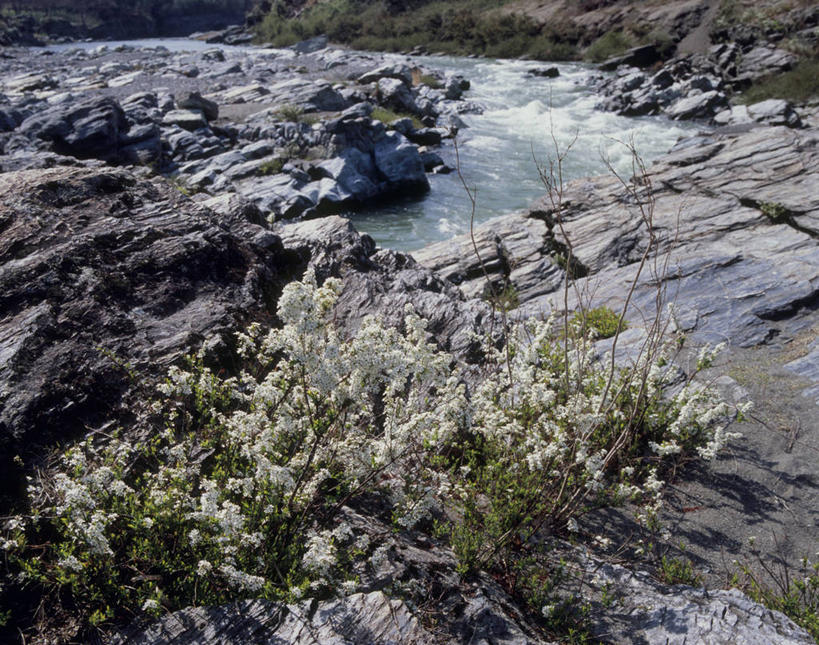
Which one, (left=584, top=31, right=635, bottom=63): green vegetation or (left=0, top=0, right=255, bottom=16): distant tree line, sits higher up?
(left=0, top=0, right=255, bottom=16): distant tree line

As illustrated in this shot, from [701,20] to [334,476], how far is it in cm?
4706

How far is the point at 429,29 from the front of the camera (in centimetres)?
5528

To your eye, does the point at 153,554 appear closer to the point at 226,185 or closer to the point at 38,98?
the point at 226,185

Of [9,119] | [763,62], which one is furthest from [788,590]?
[763,62]

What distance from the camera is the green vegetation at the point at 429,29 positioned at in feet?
150

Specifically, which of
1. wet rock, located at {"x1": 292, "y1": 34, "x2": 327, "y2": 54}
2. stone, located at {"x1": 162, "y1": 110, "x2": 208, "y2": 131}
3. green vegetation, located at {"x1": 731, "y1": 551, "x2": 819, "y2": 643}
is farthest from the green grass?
wet rock, located at {"x1": 292, "y1": 34, "x2": 327, "y2": 54}

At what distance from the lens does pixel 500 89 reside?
1325 inches

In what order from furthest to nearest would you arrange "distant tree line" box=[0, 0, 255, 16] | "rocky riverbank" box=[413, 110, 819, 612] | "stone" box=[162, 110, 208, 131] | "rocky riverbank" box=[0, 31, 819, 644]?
"distant tree line" box=[0, 0, 255, 16], "stone" box=[162, 110, 208, 131], "rocky riverbank" box=[413, 110, 819, 612], "rocky riverbank" box=[0, 31, 819, 644]

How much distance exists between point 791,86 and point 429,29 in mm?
39188

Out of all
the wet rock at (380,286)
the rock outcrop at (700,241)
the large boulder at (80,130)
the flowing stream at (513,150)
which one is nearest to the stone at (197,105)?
the large boulder at (80,130)

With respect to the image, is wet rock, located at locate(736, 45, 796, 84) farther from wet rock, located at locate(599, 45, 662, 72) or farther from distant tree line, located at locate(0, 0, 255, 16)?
distant tree line, located at locate(0, 0, 255, 16)

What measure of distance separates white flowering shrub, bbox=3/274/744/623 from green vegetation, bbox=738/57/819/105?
26.4 metres

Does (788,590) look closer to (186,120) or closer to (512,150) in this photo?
(512,150)

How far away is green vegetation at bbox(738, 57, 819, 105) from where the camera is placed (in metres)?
24.1
